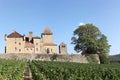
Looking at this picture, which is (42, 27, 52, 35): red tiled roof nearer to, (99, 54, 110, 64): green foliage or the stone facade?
the stone facade

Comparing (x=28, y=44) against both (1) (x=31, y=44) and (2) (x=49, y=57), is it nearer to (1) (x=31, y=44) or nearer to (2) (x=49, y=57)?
(1) (x=31, y=44)

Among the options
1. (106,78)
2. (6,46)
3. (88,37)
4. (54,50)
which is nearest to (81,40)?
(88,37)

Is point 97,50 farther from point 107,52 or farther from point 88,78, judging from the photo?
point 88,78

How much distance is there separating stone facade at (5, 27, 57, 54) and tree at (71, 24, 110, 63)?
10109mm

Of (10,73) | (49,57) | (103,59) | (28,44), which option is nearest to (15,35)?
(28,44)

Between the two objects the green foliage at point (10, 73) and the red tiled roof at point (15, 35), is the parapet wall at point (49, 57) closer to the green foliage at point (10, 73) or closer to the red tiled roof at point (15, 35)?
the red tiled roof at point (15, 35)

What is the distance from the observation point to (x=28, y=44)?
285ft

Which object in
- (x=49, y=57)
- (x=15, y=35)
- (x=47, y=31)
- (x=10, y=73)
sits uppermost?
(x=47, y=31)

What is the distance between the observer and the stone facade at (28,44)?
277 feet

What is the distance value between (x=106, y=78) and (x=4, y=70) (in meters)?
9.91

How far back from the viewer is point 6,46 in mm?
83500

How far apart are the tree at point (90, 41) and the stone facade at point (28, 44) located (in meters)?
10.1

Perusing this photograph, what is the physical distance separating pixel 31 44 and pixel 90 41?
1825 centimetres

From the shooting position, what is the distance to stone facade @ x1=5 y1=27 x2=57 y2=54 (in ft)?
277
